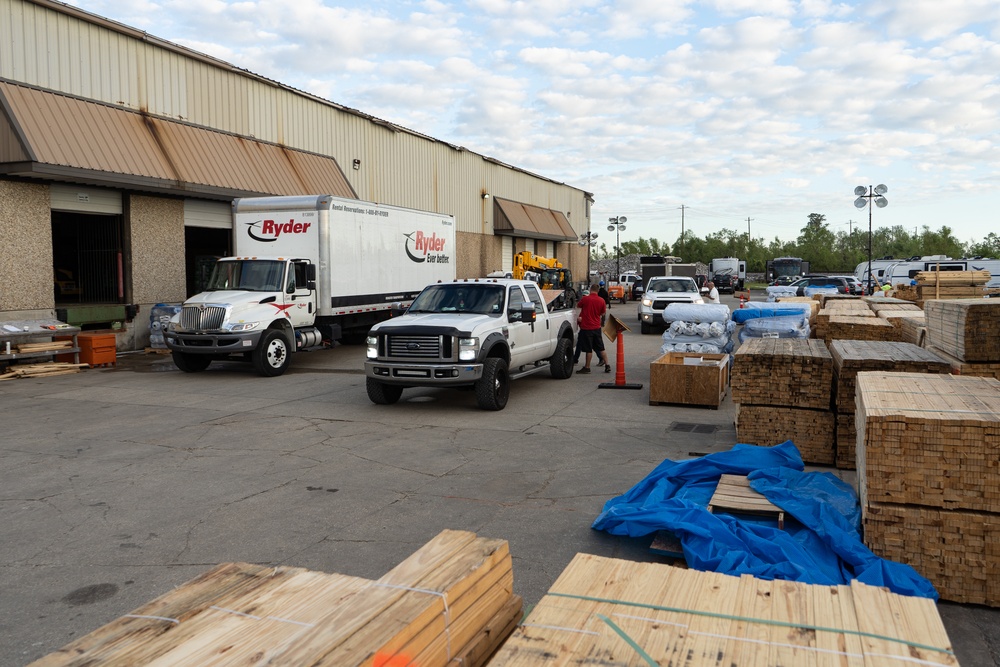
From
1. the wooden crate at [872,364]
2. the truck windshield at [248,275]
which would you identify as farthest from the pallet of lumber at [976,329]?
the truck windshield at [248,275]

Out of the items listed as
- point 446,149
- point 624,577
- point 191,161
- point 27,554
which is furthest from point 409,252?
point 624,577

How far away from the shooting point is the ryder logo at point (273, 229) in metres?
17.6

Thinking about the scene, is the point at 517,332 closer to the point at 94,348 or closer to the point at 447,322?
the point at 447,322

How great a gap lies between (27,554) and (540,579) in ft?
12.7

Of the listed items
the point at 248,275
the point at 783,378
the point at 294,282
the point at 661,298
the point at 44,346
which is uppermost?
the point at 248,275

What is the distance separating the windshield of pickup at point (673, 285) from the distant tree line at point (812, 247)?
7928 centimetres

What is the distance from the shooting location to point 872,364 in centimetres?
791

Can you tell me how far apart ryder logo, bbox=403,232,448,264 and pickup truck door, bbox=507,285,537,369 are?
9012mm

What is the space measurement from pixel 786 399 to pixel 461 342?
4.70 metres

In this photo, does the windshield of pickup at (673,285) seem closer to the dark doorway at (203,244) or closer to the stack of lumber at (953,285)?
the stack of lumber at (953,285)

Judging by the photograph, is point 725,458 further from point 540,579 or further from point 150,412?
point 150,412

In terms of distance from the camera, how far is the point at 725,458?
23.4 ft

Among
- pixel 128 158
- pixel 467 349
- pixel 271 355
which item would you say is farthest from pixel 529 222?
pixel 467 349

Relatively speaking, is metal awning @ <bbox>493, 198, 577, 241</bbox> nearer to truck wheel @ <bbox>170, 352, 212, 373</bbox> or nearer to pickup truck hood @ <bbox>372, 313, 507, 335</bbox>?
truck wheel @ <bbox>170, 352, 212, 373</bbox>
